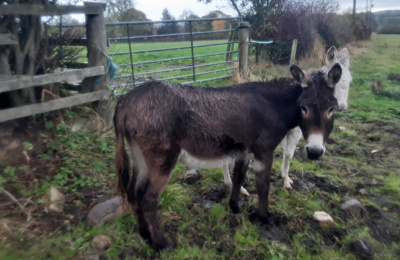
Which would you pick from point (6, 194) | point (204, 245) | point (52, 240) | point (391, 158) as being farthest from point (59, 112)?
point (391, 158)

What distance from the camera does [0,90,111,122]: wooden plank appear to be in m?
3.39

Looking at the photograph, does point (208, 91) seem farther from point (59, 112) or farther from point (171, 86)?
point (59, 112)

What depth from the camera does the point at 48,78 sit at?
146 inches

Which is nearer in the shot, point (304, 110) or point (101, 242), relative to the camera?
point (101, 242)

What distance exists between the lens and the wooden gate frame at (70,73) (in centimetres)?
338

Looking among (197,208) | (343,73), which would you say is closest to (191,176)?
(197,208)

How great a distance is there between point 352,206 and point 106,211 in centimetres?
281

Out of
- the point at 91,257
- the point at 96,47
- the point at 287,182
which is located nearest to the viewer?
the point at 91,257

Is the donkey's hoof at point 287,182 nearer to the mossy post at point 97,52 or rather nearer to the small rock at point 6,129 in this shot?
the mossy post at point 97,52

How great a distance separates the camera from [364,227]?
3.16 meters

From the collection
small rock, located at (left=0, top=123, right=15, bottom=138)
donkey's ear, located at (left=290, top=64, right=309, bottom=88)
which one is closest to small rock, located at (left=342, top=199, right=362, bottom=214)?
donkey's ear, located at (left=290, top=64, right=309, bottom=88)

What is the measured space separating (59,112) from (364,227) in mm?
4094

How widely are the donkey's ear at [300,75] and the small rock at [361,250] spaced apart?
5.37 ft

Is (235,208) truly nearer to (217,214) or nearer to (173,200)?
(217,214)
